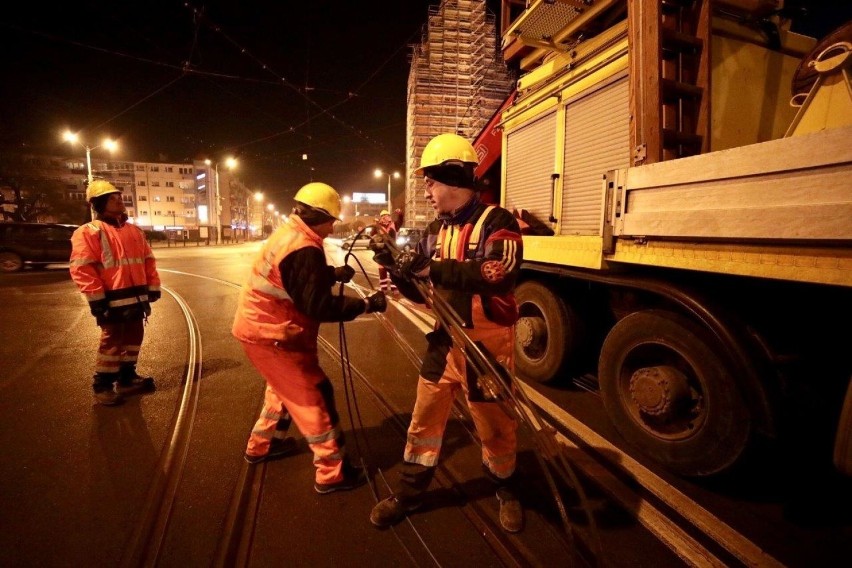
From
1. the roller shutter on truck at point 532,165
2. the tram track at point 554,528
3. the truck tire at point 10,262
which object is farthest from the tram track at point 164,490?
the truck tire at point 10,262

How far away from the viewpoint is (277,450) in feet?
9.85

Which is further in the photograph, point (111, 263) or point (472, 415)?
point (111, 263)

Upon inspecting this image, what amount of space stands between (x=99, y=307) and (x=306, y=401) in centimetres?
254

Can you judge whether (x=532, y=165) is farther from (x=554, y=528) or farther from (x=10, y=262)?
(x=10, y=262)

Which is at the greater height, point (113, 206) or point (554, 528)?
point (113, 206)

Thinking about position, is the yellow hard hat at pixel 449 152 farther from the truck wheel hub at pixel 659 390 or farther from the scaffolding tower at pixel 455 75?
the scaffolding tower at pixel 455 75

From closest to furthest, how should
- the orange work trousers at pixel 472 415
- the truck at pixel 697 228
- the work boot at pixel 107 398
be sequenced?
the truck at pixel 697 228
the orange work trousers at pixel 472 415
the work boot at pixel 107 398

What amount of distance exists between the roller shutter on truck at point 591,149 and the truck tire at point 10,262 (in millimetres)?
18429

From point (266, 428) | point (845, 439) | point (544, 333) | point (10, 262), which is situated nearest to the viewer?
point (845, 439)

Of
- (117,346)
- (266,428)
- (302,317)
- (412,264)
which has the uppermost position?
(412,264)

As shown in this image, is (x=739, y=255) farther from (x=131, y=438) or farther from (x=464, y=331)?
(x=131, y=438)

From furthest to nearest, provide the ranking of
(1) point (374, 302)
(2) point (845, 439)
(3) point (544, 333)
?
(3) point (544, 333)
(1) point (374, 302)
(2) point (845, 439)

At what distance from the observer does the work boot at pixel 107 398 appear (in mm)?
3774

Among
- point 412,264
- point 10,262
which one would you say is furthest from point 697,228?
point 10,262
